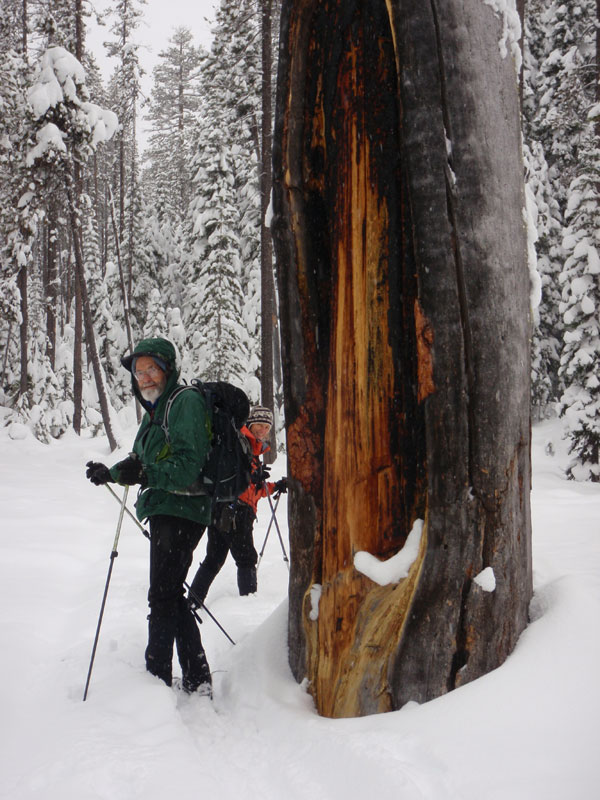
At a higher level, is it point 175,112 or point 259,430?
point 175,112

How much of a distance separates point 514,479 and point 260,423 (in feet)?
13.7

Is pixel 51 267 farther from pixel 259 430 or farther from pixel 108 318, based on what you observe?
pixel 259 430

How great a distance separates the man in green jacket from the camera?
11.3 ft

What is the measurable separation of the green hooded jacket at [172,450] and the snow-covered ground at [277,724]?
0.88 metres

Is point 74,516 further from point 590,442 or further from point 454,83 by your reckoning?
point 590,442

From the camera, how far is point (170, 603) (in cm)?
357

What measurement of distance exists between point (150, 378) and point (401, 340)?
1699 mm

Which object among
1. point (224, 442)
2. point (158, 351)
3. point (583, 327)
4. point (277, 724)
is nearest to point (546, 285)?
point (583, 327)

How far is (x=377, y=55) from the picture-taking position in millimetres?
2729

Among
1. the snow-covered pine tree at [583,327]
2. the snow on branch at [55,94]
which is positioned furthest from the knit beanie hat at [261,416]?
the snow on branch at [55,94]

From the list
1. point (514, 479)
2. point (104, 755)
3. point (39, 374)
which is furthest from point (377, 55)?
point (39, 374)

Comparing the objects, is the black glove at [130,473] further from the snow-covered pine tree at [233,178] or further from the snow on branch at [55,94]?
the snow-covered pine tree at [233,178]

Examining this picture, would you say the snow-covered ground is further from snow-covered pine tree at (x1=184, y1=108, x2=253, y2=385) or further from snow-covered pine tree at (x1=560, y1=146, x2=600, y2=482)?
snow-covered pine tree at (x1=184, y1=108, x2=253, y2=385)

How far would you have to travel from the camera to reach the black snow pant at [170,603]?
3.52m
